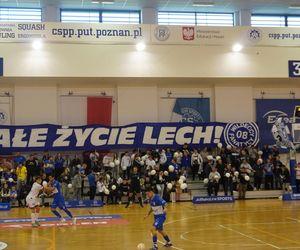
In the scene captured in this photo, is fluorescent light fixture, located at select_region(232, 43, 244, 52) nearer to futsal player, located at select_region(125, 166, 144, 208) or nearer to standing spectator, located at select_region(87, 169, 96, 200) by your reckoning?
futsal player, located at select_region(125, 166, 144, 208)

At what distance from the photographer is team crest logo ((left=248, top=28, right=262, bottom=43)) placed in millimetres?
33312

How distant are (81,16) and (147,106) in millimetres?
8072

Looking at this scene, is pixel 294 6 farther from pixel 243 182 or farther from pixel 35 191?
pixel 35 191

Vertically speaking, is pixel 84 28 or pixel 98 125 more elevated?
pixel 84 28

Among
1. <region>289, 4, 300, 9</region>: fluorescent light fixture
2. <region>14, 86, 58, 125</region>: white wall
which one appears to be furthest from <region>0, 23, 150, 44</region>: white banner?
<region>289, 4, 300, 9</region>: fluorescent light fixture

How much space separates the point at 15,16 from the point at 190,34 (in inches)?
472

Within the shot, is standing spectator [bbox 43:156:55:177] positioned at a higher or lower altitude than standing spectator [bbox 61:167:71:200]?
higher

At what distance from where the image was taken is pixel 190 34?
107 ft

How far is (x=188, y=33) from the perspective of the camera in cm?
3250

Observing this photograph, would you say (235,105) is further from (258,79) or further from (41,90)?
(41,90)

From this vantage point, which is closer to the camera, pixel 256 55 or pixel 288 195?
pixel 288 195

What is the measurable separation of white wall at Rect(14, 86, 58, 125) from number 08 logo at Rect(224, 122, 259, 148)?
11265 mm

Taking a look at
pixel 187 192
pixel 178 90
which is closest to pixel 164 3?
pixel 178 90

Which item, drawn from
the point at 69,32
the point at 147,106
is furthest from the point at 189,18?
the point at 69,32
